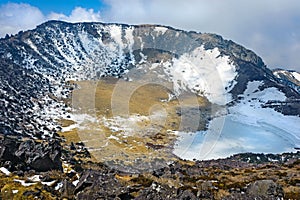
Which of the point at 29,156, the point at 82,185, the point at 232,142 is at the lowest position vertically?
the point at 82,185

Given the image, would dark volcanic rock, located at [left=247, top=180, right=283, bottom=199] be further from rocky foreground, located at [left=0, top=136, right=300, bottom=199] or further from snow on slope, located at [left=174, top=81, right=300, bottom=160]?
snow on slope, located at [left=174, top=81, right=300, bottom=160]

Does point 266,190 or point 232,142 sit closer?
point 266,190

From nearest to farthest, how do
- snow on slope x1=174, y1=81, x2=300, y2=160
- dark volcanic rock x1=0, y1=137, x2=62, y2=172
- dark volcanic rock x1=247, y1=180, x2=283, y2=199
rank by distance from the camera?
dark volcanic rock x1=247, y1=180, x2=283, y2=199
dark volcanic rock x1=0, y1=137, x2=62, y2=172
snow on slope x1=174, y1=81, x2=300, y2=160

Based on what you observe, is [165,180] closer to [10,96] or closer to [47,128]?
[47,128]

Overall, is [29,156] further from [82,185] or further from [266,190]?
[266,190]

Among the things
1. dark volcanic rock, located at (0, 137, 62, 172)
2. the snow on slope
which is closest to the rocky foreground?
dark volcanic rock, located at (0, 137, 62, 172)

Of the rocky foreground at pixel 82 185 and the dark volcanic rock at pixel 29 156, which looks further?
the dark volcanic rock at pixel 29 156

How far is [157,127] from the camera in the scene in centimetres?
19075

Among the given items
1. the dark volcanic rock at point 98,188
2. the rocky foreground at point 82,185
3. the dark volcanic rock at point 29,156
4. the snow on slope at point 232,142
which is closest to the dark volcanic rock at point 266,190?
the rocky foreground at point 82,185

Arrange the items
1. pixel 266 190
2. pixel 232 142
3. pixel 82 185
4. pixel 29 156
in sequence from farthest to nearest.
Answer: pixel 232 142 < pixel 29 156 < pixel 82 185 < pixel 266 190

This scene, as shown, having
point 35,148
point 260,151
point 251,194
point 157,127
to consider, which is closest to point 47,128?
point 157,127

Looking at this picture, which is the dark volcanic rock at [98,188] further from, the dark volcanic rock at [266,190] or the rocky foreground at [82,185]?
the dark volcanic rock at [266,190]

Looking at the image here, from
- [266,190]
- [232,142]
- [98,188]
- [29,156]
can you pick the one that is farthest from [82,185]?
[232,142]

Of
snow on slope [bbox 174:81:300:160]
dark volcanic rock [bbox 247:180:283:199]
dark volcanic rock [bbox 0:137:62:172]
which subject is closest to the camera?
dark volcanic rock [bbox 247:180:283:199]
